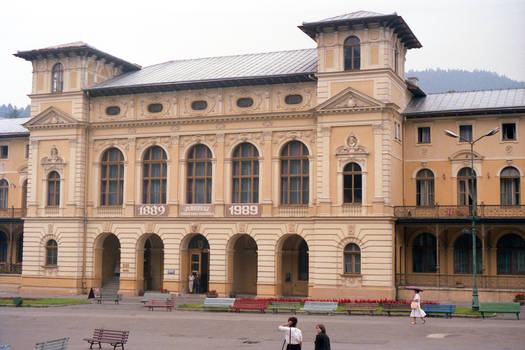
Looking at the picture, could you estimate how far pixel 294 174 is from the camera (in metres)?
50.5

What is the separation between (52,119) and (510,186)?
3235 centimetres

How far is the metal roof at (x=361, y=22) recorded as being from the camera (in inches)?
1841

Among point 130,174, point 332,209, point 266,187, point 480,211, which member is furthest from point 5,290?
point 480,211

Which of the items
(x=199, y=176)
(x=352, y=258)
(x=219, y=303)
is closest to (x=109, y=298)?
(x=219, y=303)

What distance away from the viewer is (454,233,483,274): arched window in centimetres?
4872

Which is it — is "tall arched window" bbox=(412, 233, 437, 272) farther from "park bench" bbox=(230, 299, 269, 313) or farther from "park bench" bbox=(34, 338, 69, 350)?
"park bench" bbox=(34, 338, 69, 350)

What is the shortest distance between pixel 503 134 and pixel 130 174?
2550 centimetres

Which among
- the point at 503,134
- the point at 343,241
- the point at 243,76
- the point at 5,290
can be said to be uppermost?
the point at 243,76

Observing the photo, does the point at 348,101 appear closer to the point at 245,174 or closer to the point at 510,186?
the point at 245,174

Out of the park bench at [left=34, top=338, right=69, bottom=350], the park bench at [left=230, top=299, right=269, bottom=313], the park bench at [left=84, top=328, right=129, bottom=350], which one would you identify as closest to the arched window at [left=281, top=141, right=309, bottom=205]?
the park bench at [left=230, top=299, right=269, bottom=313]

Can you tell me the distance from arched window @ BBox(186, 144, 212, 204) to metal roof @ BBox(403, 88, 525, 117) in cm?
1390

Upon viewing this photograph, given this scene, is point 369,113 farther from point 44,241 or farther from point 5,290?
point 5,290

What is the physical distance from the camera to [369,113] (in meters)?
47.3

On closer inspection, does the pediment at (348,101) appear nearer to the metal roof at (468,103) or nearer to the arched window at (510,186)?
the metal roof at (468,103)
